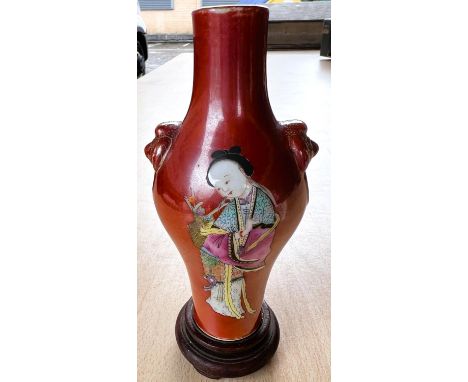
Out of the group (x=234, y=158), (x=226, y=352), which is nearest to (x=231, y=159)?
(x=234, y=158)

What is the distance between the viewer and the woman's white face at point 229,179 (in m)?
0.45

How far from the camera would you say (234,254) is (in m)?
0.48

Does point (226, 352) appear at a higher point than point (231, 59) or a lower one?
lower

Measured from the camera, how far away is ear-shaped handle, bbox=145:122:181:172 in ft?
1.66

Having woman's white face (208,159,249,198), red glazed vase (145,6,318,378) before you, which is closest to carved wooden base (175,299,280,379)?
red glazed vase (145,6,318,378)

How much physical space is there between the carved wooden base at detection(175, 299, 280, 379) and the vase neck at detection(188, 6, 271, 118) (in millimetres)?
315

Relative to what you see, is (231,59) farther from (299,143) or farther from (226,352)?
(226,352)

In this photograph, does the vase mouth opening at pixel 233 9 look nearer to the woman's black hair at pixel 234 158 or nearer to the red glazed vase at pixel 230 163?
the red glazed vase at pixel 230 163

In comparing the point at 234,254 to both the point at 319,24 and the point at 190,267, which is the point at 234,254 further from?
the point at 319,24

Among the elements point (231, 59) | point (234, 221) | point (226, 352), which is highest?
point (231, 59)

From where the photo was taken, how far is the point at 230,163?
45cm

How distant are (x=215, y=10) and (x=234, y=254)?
0.26m

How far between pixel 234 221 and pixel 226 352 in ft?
0.74

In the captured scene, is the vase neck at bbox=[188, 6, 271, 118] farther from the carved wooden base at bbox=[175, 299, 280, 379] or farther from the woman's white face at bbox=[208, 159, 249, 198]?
the carved wooden base at bbox=[175, 299, 280, 379]
